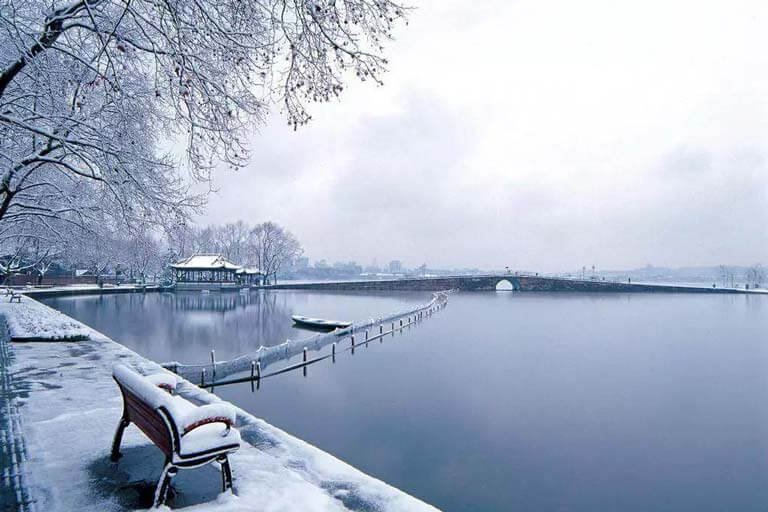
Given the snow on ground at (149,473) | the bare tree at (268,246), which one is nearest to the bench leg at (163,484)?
the snow on ground at (149,473)

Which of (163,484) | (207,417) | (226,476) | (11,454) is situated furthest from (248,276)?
(207,417)

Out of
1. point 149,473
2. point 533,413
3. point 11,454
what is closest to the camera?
point 149,473

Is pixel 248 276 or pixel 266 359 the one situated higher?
pixel 248 276

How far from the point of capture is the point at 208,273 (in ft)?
270

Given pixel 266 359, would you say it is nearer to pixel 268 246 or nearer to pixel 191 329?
pixel 191 329

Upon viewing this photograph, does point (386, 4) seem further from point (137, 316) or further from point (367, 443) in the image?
point (137, 316)

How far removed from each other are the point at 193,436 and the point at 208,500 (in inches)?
30.4

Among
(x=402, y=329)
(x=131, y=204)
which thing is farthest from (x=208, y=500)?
(x=402, y=329)

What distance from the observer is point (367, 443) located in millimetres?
12945

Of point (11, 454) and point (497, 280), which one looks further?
point (497, 280)

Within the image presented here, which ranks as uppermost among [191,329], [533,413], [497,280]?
[497,280]

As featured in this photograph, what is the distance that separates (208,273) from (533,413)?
A: 250 ft

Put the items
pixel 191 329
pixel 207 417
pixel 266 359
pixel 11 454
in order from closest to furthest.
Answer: pixel 207 417
pixel 11 454
pixel 266 359
pixel 191 329

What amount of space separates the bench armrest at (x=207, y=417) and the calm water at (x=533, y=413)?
6.68 metres
